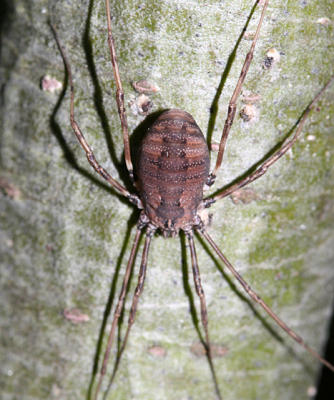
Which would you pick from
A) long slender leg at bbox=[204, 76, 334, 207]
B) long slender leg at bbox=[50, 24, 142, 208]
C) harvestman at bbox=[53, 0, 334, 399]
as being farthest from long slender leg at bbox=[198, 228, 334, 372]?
long slender leg at bbox=[50, 24, 142, 208]

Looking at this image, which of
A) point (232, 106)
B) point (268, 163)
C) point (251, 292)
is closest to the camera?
point (232, 106)

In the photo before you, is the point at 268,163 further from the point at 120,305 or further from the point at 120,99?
the point at 120,305

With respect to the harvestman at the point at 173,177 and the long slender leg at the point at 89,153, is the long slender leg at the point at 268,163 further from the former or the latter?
the long slender leg at the point at 89,153

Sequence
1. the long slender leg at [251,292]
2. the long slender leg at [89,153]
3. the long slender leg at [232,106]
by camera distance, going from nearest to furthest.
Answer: the long slender leg at [232,106] < the long slender leg at [89,153] < the long slender leg at [251,292]

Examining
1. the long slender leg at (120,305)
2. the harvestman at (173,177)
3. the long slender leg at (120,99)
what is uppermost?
the long slender leg at (120,99)

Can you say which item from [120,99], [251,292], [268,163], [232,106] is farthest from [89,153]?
[251,292]

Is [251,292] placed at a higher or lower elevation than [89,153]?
lower

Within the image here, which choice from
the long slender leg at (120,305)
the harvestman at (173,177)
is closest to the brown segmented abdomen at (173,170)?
the harvestman at (173,177)
